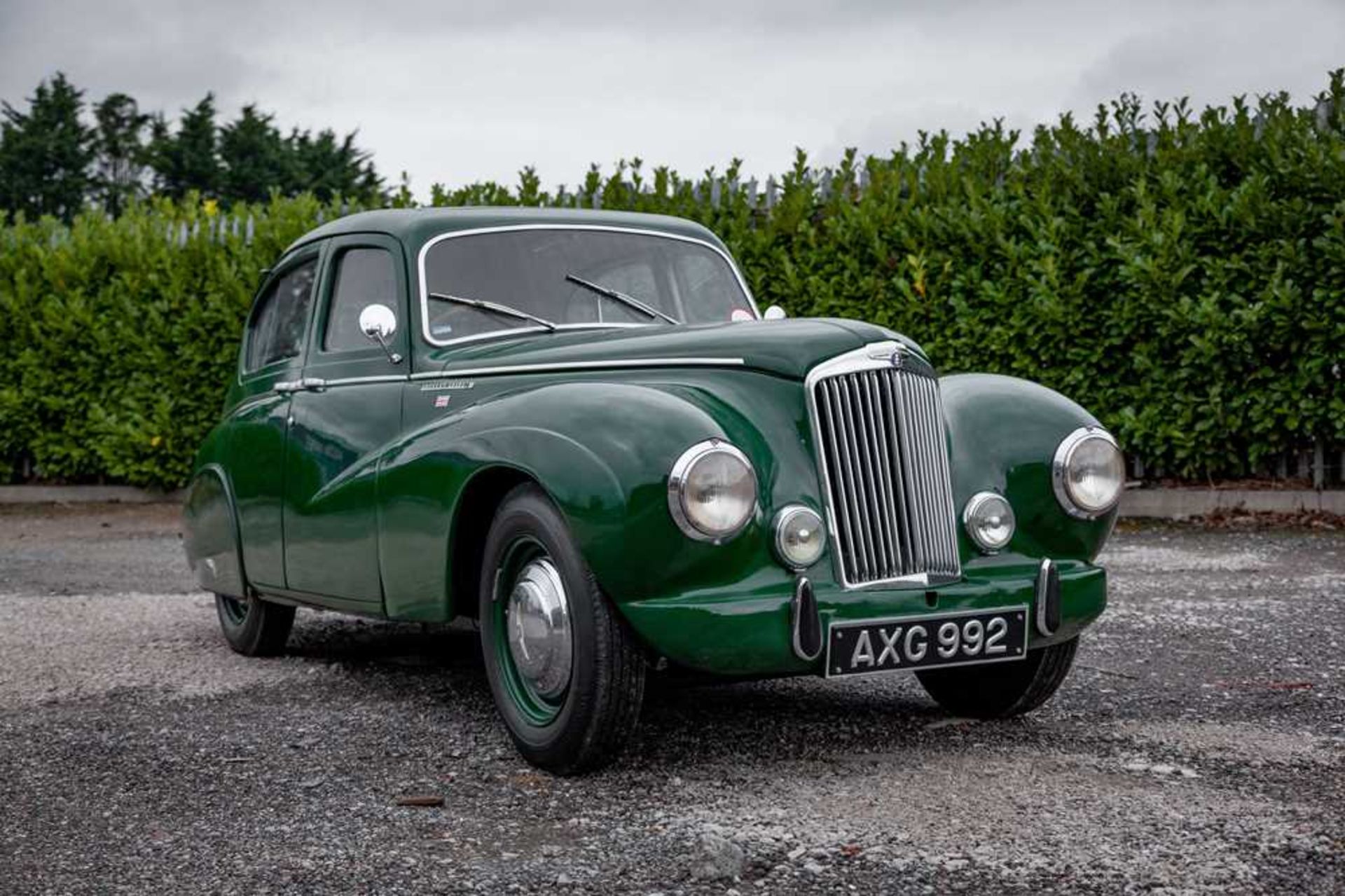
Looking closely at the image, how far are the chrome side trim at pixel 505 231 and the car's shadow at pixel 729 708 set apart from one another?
1287mm

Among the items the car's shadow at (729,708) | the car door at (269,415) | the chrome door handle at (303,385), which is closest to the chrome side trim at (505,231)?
the chrome door handle at (303,385)

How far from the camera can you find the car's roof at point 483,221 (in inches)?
219

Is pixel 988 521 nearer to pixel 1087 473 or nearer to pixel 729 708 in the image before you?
pixel 1087 473

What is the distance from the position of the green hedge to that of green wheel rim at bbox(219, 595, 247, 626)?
577 centimetres

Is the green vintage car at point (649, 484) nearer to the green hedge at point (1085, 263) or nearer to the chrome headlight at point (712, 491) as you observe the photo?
the chrome headlight at point (712, 491)

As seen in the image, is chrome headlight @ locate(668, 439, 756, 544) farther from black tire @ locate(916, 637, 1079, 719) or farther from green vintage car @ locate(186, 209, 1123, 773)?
black tire @ locate(916, 637, 1079, 719)

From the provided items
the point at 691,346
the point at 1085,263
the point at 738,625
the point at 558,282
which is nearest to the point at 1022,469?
the point at 691,346

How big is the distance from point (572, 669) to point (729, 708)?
1.20 meters

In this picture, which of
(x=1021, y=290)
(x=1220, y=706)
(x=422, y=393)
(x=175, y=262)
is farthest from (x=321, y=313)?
(x=175, y=262)

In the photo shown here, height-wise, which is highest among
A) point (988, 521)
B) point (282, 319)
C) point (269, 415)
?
point (282, 319)

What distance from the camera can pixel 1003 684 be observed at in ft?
16.1

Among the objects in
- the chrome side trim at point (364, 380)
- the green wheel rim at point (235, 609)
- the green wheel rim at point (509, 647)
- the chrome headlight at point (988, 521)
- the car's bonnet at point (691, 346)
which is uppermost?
the car's bonnet at point (691, 346)

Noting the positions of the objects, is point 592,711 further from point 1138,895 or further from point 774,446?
point 1138,895

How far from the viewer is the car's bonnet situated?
14.4 feet
